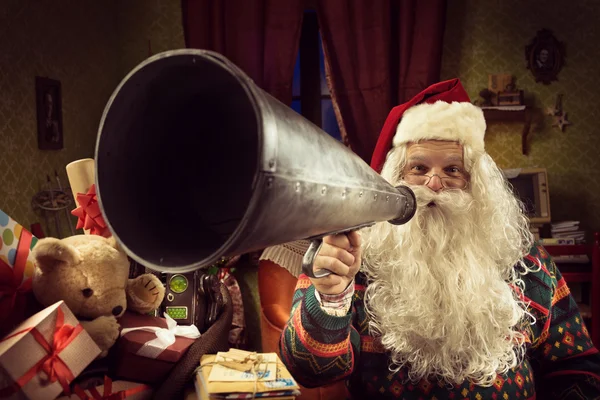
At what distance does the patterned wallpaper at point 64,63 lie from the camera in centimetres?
241

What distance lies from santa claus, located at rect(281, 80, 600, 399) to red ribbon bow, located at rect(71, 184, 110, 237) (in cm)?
59

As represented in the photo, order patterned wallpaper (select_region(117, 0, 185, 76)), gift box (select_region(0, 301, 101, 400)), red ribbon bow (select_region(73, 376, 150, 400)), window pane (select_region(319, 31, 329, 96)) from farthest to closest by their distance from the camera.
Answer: window pane (select_region(319, 31, 329, 96))
patterned wallpaper (select_region(117, 0, 185, 76))
red ribbon bow (select_region(73, 376, 150, 400))
gift box (select_region(0, 301, 101, 400))

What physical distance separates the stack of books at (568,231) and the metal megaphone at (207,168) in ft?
9.61

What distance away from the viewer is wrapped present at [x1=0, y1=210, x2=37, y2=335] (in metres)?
1.18

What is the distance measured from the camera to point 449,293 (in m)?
Answer: 1.42

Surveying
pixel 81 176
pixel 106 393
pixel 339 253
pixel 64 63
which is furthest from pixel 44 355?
pixel 64 63

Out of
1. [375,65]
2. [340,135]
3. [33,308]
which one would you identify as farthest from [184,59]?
[340,135]

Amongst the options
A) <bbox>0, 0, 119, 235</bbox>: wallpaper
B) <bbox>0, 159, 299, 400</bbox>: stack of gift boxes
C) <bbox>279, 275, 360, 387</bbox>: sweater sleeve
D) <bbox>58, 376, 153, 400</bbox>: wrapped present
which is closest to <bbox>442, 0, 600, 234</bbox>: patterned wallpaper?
<bbox>0, 0, 119, 235</bbox>: wallpaper

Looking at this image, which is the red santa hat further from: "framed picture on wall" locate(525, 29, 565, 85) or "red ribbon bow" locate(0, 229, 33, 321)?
"framed picture on wall" locate(525, 29, 565, 85)

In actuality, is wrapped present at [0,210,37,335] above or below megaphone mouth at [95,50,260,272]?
below

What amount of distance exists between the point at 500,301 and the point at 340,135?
243cm

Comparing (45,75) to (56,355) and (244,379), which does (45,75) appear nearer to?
(56,355)

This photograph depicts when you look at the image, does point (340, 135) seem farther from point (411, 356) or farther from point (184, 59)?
point (184, 59)

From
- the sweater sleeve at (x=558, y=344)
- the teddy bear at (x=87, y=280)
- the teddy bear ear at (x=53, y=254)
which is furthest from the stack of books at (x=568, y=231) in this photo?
the teddy bear ear at (x=53, y=254)
